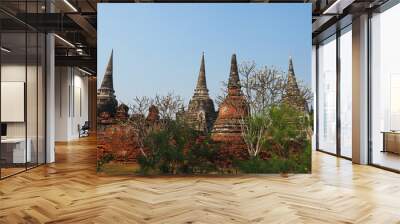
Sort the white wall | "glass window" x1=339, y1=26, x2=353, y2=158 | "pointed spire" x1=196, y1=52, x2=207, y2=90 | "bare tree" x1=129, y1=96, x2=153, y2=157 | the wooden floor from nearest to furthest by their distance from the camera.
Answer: the wooden floor
"bare tree" x1=129, y1=96, x2=153, y2=157
"pointed spire" x1=196, y1=52, x2=207, y2=90
"glass window" x1=339, y1=26, x2=353, y2=158
the white wall

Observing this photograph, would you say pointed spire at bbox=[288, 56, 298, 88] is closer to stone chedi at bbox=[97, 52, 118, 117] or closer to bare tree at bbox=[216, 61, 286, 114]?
bare tree at bbox=[216, 61, 286, 114]

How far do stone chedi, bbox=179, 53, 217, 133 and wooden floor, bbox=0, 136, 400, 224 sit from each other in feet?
3.02

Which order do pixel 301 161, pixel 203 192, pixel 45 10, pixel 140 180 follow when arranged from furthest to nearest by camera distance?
pixel 45 10 < pixel 301 161 < pixel 140 180 < pixel 203 192

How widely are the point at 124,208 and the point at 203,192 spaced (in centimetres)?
132

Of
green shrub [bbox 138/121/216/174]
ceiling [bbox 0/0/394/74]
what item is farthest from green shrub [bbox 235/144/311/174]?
ceiling [bbox 0/0/394/74]

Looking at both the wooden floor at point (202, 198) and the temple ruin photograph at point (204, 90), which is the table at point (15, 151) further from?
the temple ruin photograph at point (204, 90)

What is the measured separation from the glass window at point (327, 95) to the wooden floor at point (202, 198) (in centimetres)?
317

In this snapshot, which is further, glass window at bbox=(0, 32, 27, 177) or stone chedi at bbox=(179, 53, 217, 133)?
stone chedi at bbox=(179, 53, 217, 133)

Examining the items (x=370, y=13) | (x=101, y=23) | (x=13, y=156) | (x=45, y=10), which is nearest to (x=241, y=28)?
(x=101, y=23)

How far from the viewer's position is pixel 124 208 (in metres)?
4.62

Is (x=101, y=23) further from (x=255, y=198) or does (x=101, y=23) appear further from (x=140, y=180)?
(x=255, y=198)

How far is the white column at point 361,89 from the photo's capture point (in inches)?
330

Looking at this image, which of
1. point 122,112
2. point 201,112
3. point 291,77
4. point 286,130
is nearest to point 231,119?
point 201,112

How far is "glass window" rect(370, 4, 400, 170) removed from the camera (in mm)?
7344
